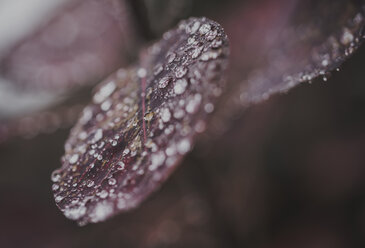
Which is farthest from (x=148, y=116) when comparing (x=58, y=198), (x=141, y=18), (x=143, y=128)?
(x=141, y=18)

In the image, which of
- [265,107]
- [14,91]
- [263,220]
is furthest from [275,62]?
[14,91]

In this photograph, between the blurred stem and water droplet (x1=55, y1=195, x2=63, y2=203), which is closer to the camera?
water droplet (x1=55, y1=195, x2=63, y2=203)

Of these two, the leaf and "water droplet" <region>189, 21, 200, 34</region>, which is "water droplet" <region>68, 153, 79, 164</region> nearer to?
the leaf

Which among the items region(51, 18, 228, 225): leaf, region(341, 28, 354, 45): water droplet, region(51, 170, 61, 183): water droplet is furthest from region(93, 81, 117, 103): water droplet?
region(341, 28, 354, 45): water droplet

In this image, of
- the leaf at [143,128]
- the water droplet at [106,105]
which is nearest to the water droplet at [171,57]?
the leaf at [143,128]

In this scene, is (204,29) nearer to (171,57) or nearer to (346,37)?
(171,57)

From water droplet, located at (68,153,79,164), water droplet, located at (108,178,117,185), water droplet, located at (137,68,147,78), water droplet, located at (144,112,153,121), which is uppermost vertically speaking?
water droplet, located at (137,68,147,78)

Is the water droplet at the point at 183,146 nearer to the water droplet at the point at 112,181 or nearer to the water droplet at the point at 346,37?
the water droplet at the point at 112,181

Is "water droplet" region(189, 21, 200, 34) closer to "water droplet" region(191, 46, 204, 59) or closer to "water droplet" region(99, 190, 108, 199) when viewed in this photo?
"water droplet" region(191, 46, 204, 59)

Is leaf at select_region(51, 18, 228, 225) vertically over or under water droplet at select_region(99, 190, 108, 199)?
over
